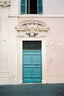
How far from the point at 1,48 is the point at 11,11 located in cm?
230

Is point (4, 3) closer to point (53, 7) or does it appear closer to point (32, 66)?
point (53, 7)

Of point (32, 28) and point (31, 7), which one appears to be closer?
point (32, 28)

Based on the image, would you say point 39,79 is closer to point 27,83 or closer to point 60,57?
point 27,83

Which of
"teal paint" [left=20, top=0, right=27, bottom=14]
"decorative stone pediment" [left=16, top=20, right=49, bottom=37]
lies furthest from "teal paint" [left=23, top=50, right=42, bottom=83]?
"teal paint" [left=20, top=0, right=27, bottom=14]

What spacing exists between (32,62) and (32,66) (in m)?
0.24

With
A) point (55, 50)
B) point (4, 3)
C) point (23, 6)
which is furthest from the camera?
point (23, 6)

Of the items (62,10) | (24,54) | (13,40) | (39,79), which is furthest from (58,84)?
(62,10)

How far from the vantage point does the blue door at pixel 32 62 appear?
9.39 m

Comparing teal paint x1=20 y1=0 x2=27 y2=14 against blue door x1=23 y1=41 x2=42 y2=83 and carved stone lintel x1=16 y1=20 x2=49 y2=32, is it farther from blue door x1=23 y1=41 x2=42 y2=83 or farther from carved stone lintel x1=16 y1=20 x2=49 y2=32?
blue door x1=23 y1=41 x2=42 y2=83

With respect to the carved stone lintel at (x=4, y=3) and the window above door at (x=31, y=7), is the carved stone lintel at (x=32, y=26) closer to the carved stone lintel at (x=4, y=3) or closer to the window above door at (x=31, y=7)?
the window above door at (x=31, y=7)

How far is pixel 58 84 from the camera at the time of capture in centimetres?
914

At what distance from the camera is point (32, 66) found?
9.48m

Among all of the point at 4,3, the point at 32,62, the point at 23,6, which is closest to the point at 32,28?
the point at 23,6

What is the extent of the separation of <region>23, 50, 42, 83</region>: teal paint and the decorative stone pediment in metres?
1.16
